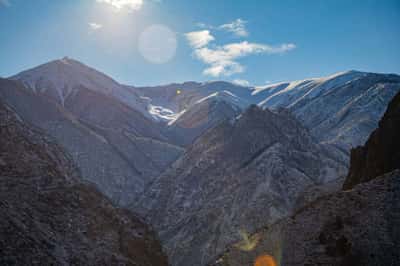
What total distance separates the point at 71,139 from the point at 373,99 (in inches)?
3002

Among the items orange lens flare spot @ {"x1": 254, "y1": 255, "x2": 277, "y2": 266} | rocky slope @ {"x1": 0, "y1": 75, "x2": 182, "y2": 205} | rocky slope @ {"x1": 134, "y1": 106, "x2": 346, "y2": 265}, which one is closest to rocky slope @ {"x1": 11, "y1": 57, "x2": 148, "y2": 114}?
rocky slope @ {"x1": 0, "y1": 75, "x2": 182, "y2": 205}

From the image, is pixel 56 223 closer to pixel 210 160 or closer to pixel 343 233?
pixel 343 233

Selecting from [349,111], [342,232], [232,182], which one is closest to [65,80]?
[232,182]

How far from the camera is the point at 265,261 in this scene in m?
20.4

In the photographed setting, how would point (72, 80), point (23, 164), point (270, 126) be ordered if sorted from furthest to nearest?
point (72, 80), point (270, 126), point (23, 164)

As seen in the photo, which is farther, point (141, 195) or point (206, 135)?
point (206, 135)

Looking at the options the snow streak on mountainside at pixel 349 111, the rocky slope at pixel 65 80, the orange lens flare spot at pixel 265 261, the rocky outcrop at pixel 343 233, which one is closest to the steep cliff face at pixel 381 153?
the rocky outcrop at pixel 343 233

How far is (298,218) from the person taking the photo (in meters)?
21.6

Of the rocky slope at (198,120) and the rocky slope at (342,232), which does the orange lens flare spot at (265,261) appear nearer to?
the rocky slope at (342,232)

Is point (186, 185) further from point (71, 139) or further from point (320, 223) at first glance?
point (320, 223)

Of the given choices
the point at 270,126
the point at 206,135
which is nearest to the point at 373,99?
the point at 270,126

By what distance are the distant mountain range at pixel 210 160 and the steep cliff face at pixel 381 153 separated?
9929 millimetres

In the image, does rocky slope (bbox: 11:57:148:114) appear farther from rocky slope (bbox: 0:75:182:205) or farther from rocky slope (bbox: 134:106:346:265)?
rocky slope (bbox: 134:106:346:265)

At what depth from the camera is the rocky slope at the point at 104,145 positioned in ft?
220
